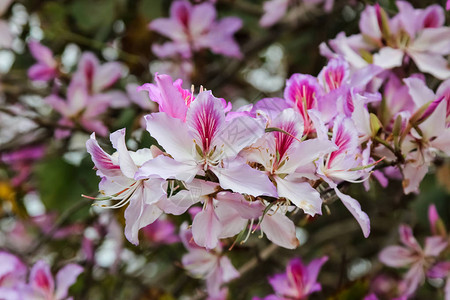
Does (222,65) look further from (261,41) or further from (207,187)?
(207,187)

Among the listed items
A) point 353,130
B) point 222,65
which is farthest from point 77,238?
point 353,130

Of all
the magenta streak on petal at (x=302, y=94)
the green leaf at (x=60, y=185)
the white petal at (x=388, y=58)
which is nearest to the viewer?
the magenta streak on petal at (x=302, y=94)

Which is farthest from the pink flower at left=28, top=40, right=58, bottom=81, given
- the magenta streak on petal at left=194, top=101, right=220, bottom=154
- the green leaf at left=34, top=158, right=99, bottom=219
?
the magenta streak on petal at left=194, top=101, right=220, bottom=154

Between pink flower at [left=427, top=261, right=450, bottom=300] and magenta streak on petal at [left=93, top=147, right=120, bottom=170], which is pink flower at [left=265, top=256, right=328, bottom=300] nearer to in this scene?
pink flower at [left=427, top=261, right=450, bottom=300]

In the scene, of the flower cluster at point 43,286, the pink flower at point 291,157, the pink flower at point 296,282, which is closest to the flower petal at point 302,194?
the pink flower at point 291,157

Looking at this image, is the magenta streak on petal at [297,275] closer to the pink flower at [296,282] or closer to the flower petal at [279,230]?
the pink flower at [296,282]
